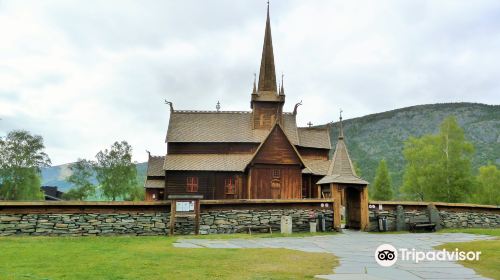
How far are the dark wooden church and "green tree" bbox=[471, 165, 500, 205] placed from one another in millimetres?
19509

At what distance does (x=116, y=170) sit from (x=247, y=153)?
105 ft

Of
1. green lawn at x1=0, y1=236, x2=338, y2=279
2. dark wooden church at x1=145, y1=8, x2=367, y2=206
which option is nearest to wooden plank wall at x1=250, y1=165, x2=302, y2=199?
dark wooden church at x1=145, y1=8, x2=367, y2=206

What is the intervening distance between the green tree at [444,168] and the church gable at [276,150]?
21.1 metres

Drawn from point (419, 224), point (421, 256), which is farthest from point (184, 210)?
point (419, 224)

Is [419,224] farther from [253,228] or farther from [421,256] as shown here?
[421,256]

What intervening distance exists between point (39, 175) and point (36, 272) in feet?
198

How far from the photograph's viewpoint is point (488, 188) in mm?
53781

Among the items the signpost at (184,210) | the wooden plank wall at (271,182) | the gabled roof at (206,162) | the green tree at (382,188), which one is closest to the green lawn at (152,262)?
the signpost at (184,210)

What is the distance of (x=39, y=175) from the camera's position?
2562 inches

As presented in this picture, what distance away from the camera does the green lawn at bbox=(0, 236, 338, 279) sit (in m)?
10.2

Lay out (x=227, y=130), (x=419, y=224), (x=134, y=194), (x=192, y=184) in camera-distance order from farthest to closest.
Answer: (x=134, y=194) < (x=227, y=130) < (x=192, y=184) < (x=419, y=224)

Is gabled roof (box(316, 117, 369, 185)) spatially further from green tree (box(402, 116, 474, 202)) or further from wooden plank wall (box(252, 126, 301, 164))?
green tree (box(402, 116, 474, 202))

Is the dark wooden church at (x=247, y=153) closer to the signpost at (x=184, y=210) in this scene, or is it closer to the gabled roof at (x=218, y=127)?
the gabled roof at (x=218, y=127)

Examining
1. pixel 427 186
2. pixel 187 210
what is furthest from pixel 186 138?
pixel 427 186
